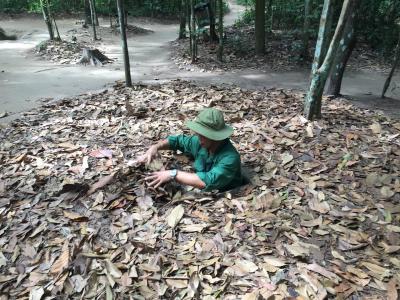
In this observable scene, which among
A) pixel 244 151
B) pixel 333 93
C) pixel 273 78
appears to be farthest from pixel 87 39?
pixel 244 151

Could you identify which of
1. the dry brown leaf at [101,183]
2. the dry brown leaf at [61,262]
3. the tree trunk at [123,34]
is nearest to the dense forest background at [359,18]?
the tree trunk at [123,34]

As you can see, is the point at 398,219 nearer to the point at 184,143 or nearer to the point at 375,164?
the point at 375,164

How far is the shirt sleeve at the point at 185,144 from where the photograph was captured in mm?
3553

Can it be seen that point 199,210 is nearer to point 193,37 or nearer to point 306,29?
point 193,37

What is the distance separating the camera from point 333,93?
656 centimetres

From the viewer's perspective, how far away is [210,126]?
3.07m

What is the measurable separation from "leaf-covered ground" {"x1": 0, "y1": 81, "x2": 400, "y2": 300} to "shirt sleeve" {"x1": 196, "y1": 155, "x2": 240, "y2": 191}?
0.13 metres

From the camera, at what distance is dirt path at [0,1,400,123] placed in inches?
279

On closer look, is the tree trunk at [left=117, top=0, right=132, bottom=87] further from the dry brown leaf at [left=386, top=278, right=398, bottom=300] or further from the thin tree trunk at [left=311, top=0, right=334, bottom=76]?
the dry brown leaf at [left=386, top=278, right=398, bottom=300]

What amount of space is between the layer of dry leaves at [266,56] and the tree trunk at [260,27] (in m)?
0.24

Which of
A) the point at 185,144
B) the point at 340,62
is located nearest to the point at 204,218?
the point at 185,144

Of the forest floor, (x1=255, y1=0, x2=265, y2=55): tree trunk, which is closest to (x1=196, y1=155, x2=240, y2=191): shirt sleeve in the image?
the forest floor

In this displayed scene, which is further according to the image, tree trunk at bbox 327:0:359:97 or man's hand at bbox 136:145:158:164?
tree trunk at bbox 327:0:359:97

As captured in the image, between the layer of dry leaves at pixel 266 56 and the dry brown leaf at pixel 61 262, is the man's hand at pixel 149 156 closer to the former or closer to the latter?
the dry brown leaf at pixel 61 262
